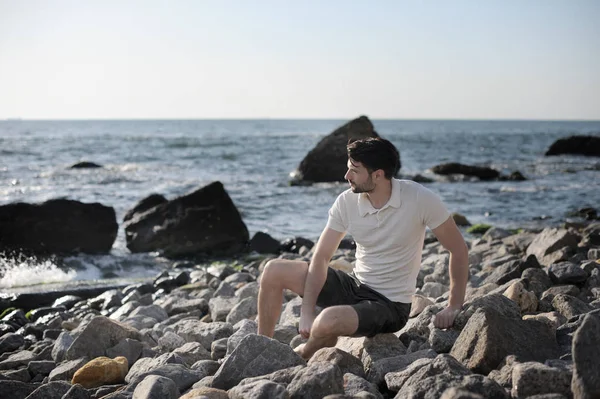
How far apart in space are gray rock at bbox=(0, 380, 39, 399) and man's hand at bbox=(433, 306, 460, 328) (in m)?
Result: 2.94

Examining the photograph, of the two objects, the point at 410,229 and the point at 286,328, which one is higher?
the point at 410,229

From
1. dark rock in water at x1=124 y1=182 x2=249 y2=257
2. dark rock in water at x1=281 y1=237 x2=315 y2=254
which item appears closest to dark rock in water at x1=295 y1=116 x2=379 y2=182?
dark rock in water at x1=281 y1=237 x2=315 y2=254

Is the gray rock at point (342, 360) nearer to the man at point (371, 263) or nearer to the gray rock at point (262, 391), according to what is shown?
the man at point (371, 263)

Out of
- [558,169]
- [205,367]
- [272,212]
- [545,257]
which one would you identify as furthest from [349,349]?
[558,169]

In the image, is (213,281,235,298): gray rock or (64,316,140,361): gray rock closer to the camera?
(64,316,140,361): gray rock

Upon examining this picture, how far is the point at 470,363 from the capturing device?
401cm

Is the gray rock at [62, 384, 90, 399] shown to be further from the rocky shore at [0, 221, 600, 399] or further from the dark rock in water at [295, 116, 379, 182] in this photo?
the dark rock in water at [295, 116, 379, 182]

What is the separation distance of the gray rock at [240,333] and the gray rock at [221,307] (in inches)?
51.8

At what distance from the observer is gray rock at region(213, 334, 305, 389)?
4.25 m

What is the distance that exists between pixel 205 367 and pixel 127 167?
28.3 m

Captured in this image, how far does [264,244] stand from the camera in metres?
13.1

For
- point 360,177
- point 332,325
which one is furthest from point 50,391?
point 360,177

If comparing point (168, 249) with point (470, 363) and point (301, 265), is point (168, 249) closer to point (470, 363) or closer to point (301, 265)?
point (301, 265)

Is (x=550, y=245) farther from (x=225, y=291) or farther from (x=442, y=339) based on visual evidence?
(x=442, y=339)
